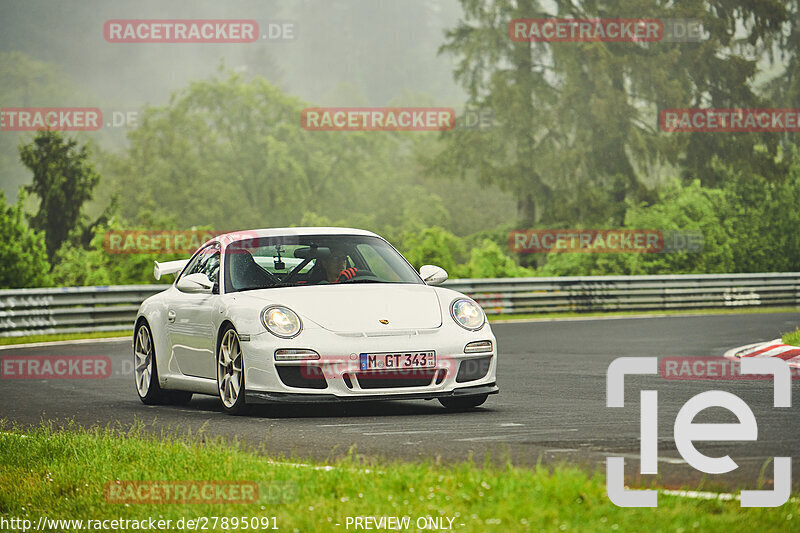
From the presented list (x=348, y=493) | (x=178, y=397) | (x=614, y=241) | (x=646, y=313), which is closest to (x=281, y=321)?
(x=178, y=397)

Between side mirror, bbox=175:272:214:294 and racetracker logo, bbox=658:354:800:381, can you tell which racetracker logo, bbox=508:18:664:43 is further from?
side mirror, bbox=175:272:214:294

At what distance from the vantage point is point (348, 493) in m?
6.20

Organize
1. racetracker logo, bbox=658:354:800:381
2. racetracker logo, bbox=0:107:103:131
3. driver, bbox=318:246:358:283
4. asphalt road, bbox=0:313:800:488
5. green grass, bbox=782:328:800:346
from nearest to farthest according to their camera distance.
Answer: asphalt road, bbox=0:313:800:488
driver, bbox=318:246:358:283
racetracker logo, bbox=658:354:800:381
green grass, bbox=782:328:800:346
racetracker logo, bbox=0:107:103:131

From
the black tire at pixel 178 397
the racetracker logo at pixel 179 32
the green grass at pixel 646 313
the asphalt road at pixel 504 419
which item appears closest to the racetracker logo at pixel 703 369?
the asphalt road at pixel 504 419

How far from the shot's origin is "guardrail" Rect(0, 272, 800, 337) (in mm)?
23516

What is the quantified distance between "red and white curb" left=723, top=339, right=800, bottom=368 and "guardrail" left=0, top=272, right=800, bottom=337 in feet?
35.5

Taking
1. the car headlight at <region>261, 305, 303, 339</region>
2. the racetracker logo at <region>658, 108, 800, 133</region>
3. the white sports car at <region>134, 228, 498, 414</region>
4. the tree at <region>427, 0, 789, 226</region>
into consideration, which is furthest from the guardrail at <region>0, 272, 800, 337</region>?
the tree at <region>427, 0, 789, 226</region>

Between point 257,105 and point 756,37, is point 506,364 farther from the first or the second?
point 257,105

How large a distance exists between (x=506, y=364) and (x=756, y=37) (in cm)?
3992

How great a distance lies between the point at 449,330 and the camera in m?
10.2

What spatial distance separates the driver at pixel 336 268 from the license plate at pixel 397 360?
1326 mm

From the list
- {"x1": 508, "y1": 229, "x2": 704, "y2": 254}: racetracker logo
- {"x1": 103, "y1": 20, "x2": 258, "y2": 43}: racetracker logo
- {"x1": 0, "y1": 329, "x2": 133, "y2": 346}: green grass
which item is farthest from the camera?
{"x1": 508, "y1": 229, "x2": 704, "y2": 254}: racetracker logo

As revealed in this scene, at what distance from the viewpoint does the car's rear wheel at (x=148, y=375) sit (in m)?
11.9

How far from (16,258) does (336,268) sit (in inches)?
894
